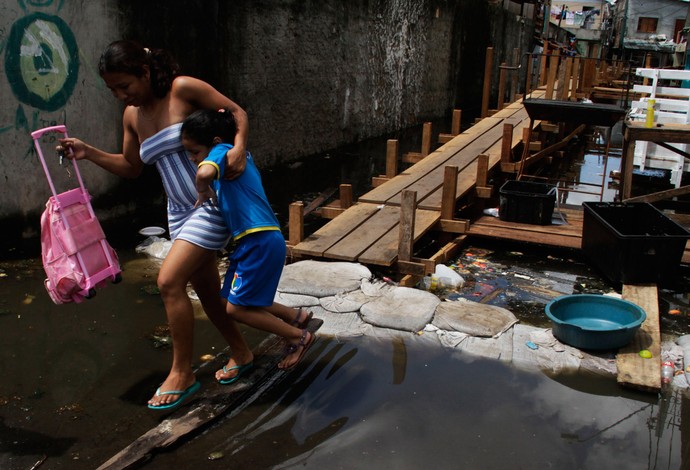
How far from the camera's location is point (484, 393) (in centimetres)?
334

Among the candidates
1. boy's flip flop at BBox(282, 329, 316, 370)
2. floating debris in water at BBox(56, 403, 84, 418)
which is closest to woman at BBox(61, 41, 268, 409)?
floating debris in water at BBox(56, 403, 84, 418)

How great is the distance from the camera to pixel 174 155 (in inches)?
120

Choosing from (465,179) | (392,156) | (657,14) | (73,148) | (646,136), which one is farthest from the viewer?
(657,14)

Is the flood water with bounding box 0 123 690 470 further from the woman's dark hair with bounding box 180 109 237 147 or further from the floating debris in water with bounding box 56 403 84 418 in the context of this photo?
the woman's dark hair with bounding box 180 109 237 147

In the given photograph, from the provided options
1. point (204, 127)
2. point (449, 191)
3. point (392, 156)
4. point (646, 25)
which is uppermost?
point (646, 25)

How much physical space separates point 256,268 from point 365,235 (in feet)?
9.41

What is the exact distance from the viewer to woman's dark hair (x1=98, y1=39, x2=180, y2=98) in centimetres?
284

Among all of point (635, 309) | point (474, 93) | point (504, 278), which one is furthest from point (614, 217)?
point (474, 93)

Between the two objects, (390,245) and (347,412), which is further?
(390,245)

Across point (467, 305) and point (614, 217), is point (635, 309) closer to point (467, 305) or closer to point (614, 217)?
point (467, 305)

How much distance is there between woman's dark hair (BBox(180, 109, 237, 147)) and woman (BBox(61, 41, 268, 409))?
0.10 metres

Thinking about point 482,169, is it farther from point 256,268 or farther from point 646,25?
point 646,25

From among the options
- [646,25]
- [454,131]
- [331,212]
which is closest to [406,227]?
[331,212]

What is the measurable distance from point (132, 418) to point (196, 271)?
0.78m
